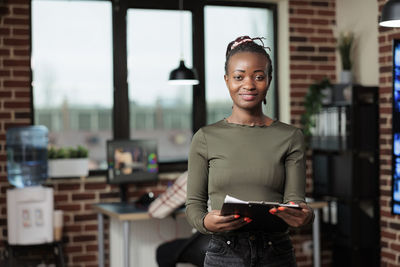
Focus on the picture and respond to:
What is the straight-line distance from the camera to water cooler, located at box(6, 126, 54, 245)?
12.6 feet

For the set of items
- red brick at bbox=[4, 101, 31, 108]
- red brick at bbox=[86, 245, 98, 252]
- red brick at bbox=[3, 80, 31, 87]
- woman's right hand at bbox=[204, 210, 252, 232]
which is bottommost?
red brick at bbox=[86, 245, 98, 252]

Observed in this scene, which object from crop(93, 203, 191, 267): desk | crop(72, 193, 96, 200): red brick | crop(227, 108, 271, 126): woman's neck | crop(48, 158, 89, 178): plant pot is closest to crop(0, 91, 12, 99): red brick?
crop(48, 158, 89, 178): plant pot

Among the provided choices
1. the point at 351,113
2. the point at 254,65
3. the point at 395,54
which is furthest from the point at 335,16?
the point at 254,65

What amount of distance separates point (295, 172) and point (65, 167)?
2.99m

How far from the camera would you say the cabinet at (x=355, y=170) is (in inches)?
169

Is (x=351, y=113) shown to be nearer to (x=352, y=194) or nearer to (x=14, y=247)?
(x=352, y=194)

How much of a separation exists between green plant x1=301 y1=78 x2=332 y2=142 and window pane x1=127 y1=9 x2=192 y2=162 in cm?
94

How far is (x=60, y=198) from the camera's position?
4293mm

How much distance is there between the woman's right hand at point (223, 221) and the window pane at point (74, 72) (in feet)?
10.4

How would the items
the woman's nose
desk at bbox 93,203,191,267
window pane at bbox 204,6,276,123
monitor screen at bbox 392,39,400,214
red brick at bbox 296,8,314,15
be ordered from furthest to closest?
red brick at bbox 296,8,314,15
window pane at bbox 204,6,276,123
desk at bbox 93,203,191,267
monitor screen at bbox 392,39,400,214
the woman's nose

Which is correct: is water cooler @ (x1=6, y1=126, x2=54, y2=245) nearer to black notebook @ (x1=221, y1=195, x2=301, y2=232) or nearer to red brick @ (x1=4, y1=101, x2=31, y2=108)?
red brick @ (x1=4, y1=101, x2=31, y2=108)

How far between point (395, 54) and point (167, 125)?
187 cm

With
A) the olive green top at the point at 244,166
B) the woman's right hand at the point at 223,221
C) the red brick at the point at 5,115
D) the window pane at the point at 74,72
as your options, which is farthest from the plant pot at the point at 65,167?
the woman's right hand at the point at 223,221

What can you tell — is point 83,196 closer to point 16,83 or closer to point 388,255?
point 16,83
